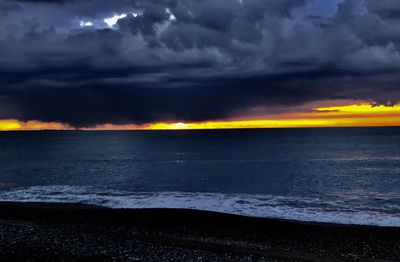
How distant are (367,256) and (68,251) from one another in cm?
1704

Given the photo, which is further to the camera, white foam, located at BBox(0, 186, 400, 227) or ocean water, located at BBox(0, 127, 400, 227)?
ocean water, located at BBox(0, 127, 400, 227)

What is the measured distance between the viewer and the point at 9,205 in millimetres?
41312

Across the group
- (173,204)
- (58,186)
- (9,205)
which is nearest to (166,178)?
(58,186)

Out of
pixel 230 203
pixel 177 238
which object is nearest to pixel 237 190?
pixel 230 203

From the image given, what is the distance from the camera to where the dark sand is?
877 inches

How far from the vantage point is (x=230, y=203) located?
145 ft

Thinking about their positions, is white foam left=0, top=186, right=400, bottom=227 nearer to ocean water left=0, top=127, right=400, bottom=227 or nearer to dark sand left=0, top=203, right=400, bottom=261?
ocean water left=0, top=127, right=400, bottom=227

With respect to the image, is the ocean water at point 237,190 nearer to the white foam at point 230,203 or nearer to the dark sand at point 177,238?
the white foam at point 230,203

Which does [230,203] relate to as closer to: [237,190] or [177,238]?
[237,190]

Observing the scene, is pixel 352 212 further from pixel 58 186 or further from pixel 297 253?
pixel 58 186

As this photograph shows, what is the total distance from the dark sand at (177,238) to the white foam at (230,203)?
4365mm

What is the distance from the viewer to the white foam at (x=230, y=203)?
37.4 m

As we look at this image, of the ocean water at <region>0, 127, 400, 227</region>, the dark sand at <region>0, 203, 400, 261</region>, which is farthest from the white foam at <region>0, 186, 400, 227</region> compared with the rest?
the dark sand at <region>0, 203, 400, 261</region>

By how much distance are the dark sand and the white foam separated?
4365mm
